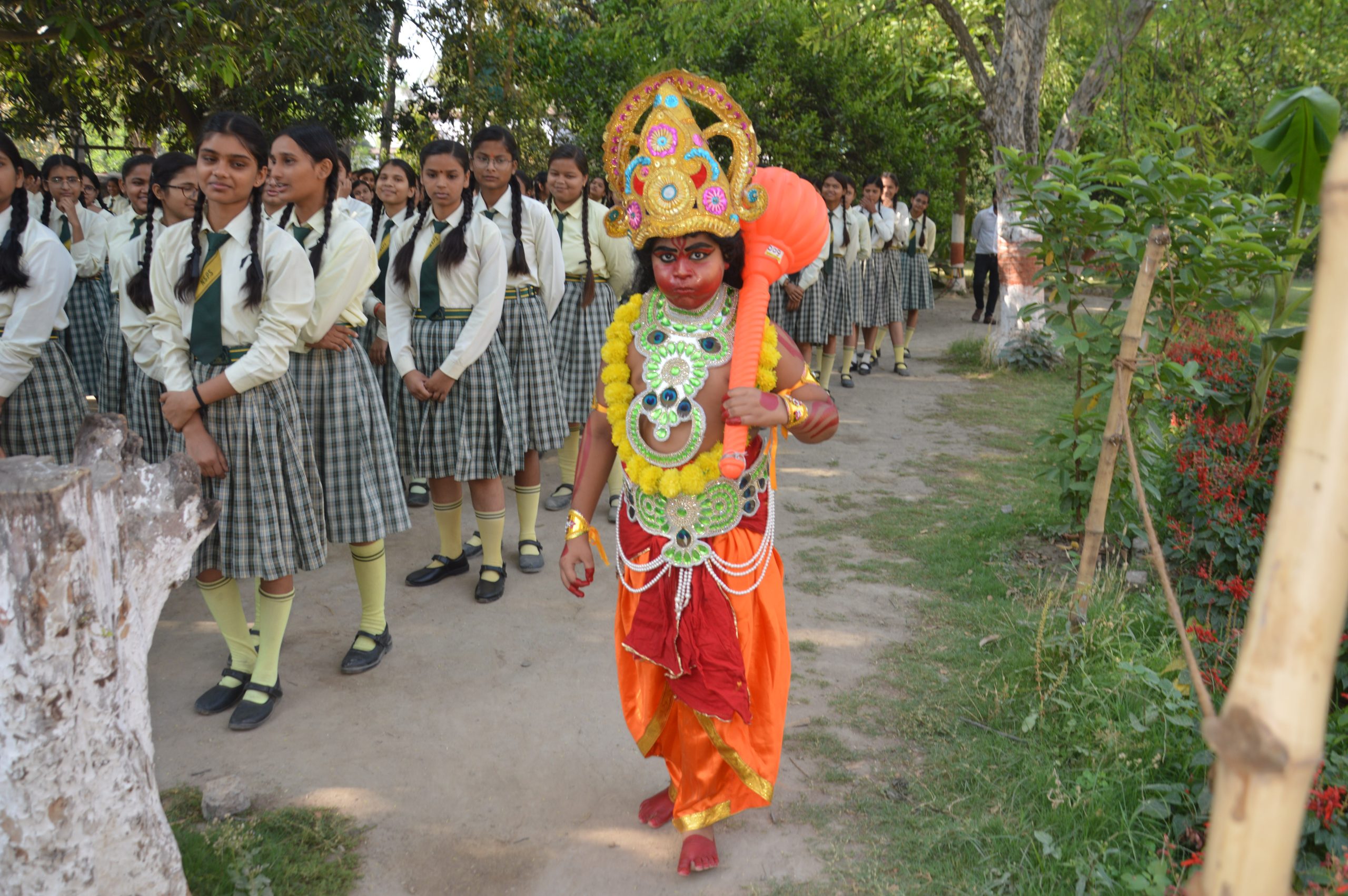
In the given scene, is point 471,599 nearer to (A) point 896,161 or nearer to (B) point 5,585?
(B) point 5,585

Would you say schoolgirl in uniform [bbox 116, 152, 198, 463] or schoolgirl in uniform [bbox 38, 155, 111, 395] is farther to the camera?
schoolgirl in uniform [bbox 38, 155, 111, 395]

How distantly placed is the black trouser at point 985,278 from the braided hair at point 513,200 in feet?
33.8

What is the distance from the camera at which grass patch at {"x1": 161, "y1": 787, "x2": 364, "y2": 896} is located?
8.18 ft

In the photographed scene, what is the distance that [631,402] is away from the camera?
2.65 m

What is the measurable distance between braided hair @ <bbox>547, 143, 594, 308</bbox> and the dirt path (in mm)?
1530

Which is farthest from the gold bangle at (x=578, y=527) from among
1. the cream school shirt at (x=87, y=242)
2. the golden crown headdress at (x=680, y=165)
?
the cream school shirt at (x=87, y=242)

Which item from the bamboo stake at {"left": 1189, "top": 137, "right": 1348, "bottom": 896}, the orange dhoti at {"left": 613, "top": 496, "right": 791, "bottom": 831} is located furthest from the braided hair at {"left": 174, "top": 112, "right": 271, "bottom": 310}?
the bamboo stake at {"left": 1189, "top": 137, "right": 1348, "bottom": 896}

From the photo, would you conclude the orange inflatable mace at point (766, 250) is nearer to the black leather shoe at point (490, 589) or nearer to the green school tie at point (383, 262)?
the black leather shoe at point (490, 589)

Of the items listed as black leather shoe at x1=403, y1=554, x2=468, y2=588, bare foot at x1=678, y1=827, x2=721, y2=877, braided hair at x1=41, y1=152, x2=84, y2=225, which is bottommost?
bare foot at x1=678, y1=827, x2=721, y2=877

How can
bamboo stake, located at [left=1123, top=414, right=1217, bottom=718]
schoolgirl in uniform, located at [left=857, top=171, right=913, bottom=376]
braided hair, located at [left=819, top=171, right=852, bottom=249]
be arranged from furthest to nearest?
schoolgirl in uniform, located at [left=857, top=171, right=913, bottom=376], braided hair, located at [left=819, top=171, right=852, bottom=249], bamboo stake, located at [left=1123, top=414, right=1217, bottom=718]

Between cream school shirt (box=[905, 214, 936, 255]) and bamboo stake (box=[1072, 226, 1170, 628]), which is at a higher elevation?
cream school shirt (box=[905, 214, 936, 255])

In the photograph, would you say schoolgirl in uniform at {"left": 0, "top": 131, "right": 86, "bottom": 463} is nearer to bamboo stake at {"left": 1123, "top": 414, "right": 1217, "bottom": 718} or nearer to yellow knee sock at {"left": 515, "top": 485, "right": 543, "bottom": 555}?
yellow knee sock at {"left": 515, "top": 485, "right": 543, "bottom": 555}

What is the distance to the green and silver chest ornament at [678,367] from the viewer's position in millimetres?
2543

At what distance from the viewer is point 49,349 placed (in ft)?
14.2
